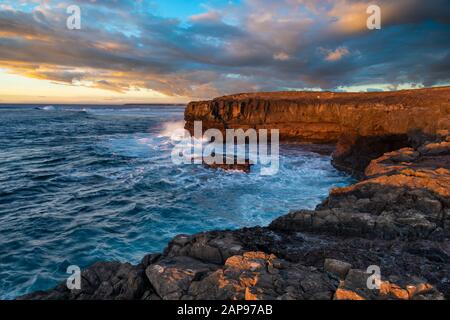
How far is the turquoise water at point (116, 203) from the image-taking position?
10719mm

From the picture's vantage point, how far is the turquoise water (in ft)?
35.2

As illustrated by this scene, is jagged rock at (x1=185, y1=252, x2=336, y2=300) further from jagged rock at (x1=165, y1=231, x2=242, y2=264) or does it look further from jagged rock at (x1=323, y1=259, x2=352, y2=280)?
jagged rock at (x1=165, y1=231, x2=242, y2=264)

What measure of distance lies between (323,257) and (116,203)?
12327 mm

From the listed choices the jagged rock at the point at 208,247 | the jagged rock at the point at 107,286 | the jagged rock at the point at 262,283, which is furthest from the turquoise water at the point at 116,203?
the jagged rock at the point at 262,283

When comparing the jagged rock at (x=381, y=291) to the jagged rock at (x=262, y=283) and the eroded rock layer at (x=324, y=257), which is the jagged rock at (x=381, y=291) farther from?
the jagged rock at (x=262, y=283)

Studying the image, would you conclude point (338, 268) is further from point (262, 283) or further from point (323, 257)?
point (262, 283)

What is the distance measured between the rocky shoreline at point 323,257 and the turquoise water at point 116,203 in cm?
414

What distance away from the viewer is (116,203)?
1595cm

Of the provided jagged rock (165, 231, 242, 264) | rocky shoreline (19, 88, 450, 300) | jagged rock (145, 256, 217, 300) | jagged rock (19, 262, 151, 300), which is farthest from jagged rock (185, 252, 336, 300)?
jagged rock (19, 262, 151, 300)

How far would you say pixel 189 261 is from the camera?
6469mm

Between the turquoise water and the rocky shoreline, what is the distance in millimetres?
4140
